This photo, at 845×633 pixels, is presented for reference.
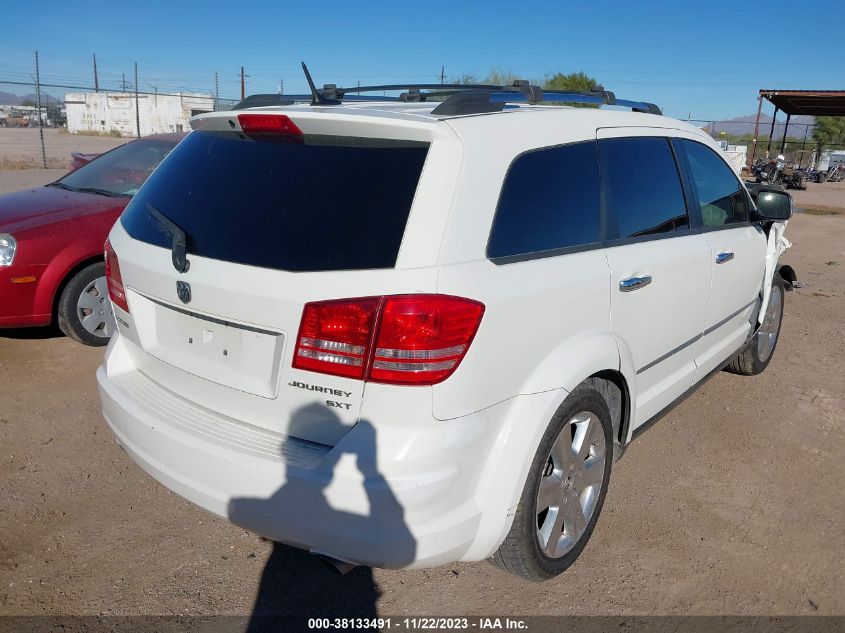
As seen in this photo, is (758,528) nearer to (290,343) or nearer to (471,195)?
(471,195)

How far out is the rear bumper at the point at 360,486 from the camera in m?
2.11

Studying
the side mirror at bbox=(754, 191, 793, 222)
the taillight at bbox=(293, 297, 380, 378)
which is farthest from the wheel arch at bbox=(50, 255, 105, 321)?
the side mirror at bbox=(754, 191, 793, 222)

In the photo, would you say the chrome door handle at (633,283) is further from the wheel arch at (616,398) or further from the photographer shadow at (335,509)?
the photographer shadow at (335,509)

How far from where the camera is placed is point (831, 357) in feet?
19.0

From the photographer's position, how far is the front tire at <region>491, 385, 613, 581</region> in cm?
252

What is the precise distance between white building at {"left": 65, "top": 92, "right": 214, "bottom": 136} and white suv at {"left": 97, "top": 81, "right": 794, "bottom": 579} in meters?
49.0

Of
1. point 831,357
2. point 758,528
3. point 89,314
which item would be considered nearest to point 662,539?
point 758,528

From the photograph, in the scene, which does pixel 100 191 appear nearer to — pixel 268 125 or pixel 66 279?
pixel 66 279

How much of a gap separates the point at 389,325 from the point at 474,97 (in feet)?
3.18

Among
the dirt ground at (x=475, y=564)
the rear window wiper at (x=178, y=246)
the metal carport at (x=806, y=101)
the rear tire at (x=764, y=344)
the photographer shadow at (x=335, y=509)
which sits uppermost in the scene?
the metal carport at (x=806, y=101)

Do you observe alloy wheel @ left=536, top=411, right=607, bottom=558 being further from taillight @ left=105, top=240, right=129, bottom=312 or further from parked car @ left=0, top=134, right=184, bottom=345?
parked car @ left=0, top=134, right=184, bottom=345

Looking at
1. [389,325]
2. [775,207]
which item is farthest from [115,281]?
[775,207]

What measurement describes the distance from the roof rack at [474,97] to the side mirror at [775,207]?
1015 millimetres

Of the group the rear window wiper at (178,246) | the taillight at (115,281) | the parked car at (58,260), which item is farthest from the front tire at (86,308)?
the rear window wiper at (178,246)
